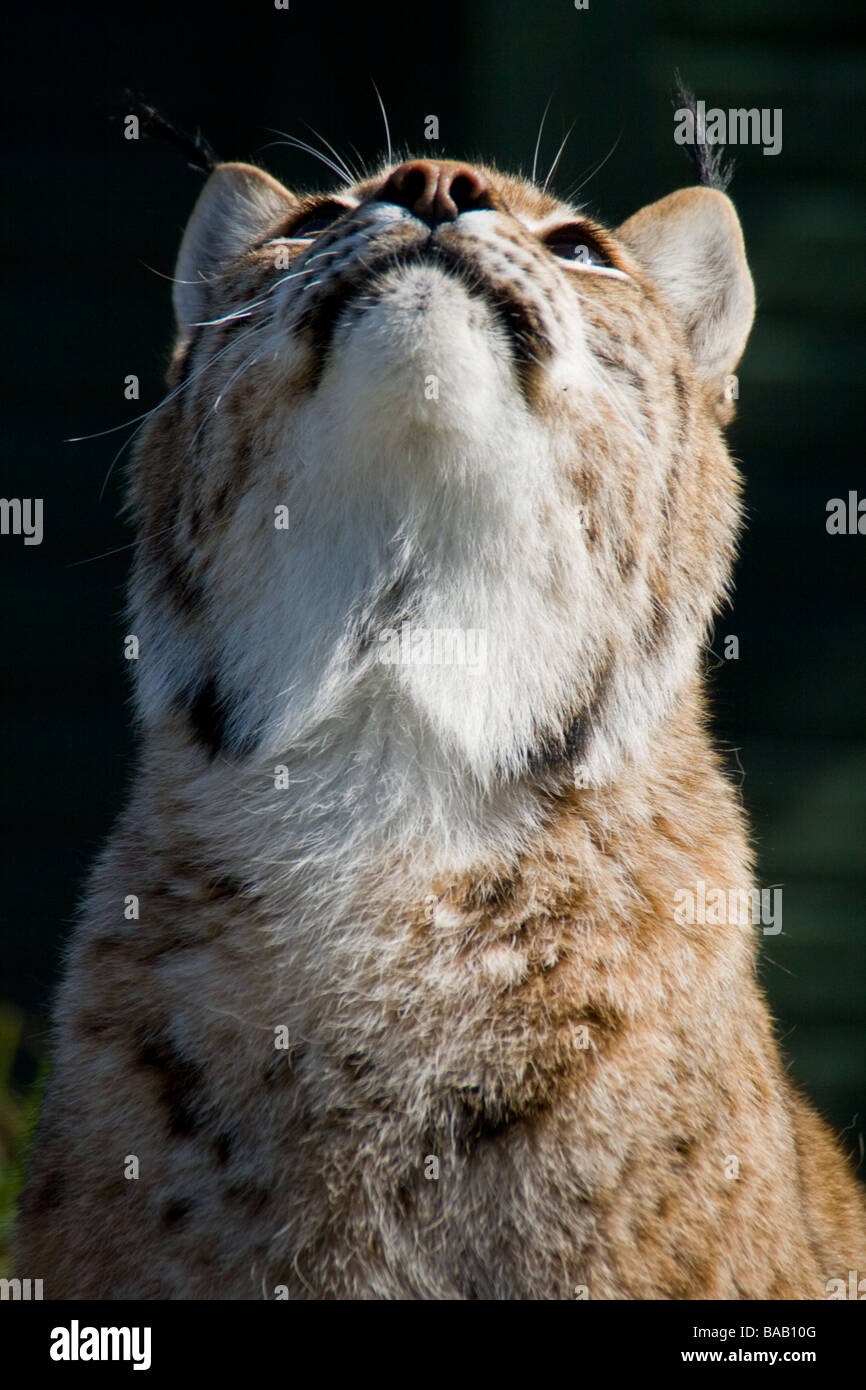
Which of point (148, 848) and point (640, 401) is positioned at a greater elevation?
point (640, 401)

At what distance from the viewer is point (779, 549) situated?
5902 millimetres

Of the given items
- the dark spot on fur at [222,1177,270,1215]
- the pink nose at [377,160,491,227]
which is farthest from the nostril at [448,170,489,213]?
the dark spot on fur at [222,1177,270,1215]

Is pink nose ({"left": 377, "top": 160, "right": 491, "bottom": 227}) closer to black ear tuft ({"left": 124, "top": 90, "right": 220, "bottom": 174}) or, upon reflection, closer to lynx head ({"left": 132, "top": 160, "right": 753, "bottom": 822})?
lynx head ({"left": 132, "top": 160, "right": 753, "bottom": 822})

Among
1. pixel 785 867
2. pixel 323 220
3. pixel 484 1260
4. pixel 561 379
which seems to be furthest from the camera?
pixel 785 867

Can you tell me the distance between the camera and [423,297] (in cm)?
259

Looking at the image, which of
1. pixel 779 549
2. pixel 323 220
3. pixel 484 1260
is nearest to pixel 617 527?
pixel 323 220

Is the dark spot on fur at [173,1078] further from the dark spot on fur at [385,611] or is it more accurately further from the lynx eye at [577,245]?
the lynx eye at [577,245]

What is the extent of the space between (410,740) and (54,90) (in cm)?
460

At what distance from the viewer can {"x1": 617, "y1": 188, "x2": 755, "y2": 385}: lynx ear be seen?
11.8 ft

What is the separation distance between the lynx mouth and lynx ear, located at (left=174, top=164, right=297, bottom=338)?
111 centimetres

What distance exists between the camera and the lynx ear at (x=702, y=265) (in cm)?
359

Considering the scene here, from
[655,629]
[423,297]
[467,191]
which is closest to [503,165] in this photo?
[467,191]

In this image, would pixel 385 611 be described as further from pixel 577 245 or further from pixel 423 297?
pixel 577 245

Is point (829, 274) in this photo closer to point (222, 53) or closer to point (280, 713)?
point (222, 53)
